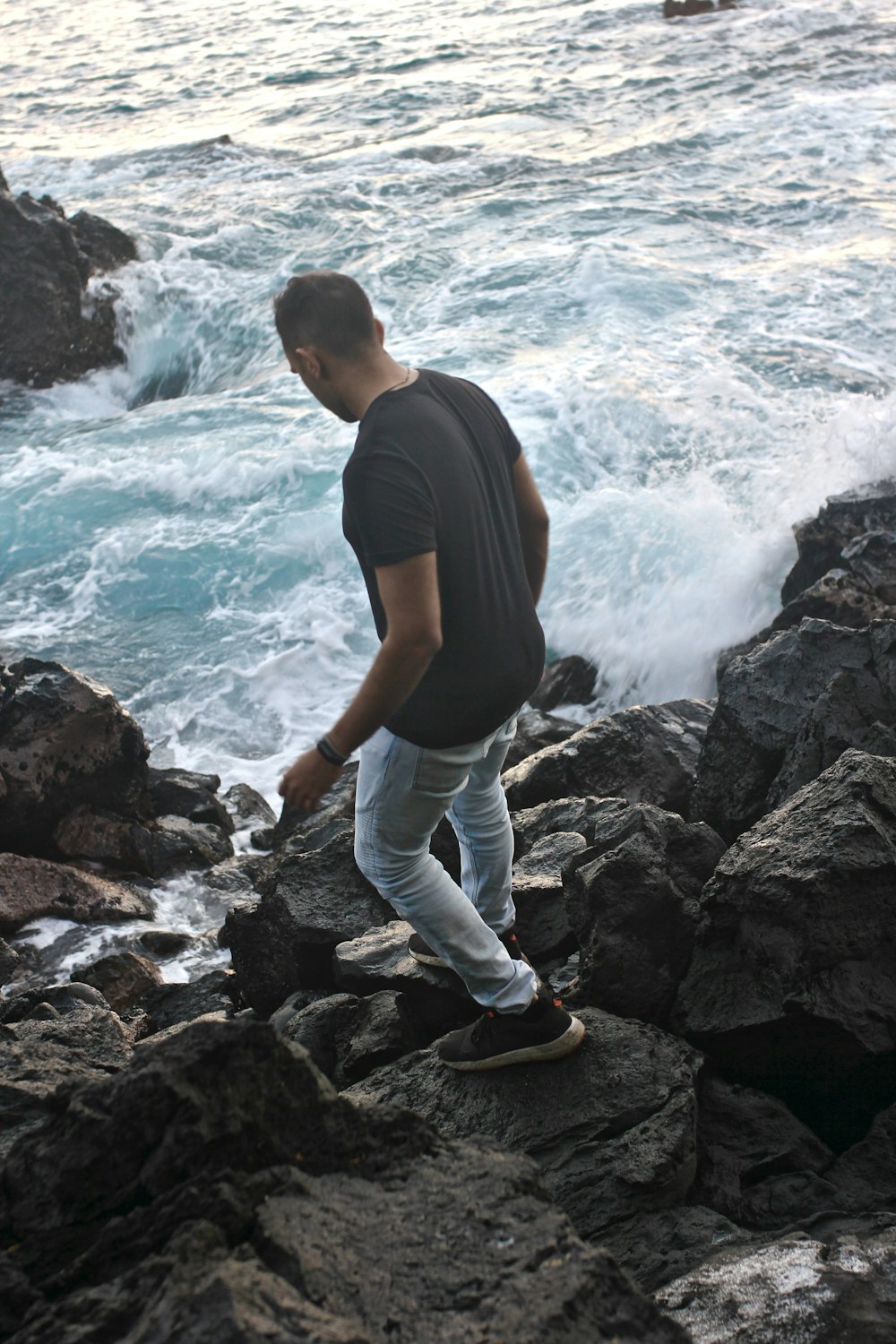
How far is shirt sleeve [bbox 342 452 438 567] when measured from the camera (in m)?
2.52

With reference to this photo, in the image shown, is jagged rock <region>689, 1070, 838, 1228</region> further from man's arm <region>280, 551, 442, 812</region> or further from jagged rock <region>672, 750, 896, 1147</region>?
man's arm <region>280, 551, 442, 812</region>

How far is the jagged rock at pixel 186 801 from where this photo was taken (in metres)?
7.02

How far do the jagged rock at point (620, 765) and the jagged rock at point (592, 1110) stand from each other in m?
1.93

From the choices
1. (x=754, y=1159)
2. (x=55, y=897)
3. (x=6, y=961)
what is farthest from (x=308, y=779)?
(x=55, y=897)

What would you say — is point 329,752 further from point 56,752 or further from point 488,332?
point 488,332

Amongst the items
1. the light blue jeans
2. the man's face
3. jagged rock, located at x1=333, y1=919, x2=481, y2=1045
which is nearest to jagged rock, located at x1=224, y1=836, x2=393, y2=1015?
jagged rock, located at x1=333, y1=919, x2=481, y2=1045

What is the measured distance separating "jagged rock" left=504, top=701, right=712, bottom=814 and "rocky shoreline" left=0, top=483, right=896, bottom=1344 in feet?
0.05

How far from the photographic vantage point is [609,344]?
42.3 feet

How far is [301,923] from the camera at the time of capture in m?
4.23

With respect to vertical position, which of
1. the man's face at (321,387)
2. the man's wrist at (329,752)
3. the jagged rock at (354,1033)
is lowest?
the jagged rock at (354,1033)

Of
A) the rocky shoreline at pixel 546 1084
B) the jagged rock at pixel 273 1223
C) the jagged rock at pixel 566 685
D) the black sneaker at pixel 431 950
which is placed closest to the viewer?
the jagged rock at pixel 273 1223

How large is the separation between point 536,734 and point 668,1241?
412 centimetres

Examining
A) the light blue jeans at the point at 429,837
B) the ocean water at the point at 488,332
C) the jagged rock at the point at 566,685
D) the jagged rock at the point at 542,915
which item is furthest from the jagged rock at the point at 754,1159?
the ocean water at the point at 488,332

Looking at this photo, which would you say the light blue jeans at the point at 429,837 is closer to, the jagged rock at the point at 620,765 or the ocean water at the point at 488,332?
the jagged rock at the point at 620,765
